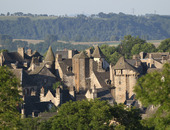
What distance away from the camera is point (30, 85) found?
96.4 metres

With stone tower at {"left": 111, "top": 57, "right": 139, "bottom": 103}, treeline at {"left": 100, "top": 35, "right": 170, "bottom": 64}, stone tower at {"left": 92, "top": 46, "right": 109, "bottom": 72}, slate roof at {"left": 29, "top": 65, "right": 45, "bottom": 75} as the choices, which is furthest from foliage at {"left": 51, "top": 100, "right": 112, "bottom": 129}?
treeline at {"left": 100, "top": 35, "right": 170, "bottom": 64}

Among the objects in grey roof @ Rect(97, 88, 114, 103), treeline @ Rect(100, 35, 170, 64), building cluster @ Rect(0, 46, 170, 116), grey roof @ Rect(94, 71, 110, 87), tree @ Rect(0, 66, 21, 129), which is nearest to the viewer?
tree @ Rect(0, 66, 21, 129)

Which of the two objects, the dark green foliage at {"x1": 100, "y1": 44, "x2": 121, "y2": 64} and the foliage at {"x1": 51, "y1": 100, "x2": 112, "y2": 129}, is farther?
the dark green foliage at {"x1": 100, "y1": 44, "x2": 121, "y2": 64}

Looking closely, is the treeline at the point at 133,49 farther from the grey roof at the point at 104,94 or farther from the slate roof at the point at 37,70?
the grey roof at the point at 104,94

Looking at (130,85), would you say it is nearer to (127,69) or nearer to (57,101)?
(127,69)

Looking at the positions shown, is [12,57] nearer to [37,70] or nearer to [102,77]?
[37,70]

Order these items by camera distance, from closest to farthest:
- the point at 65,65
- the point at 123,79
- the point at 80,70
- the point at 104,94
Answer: the point at 104,94 → the point at 123,79 → the point at 80,70 → the point at 65,65

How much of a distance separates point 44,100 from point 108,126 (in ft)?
111

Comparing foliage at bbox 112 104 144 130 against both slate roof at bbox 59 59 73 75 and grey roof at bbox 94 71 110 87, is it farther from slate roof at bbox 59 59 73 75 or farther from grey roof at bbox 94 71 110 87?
slate roof at bbox 59 59 73 75

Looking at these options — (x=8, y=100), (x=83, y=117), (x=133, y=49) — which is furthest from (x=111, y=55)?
(x=8, y=100)

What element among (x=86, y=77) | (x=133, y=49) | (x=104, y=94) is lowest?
(x=104, y=94)

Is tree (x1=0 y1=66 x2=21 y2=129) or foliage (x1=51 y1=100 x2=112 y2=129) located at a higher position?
tree (x1=0 y1=66 x2=21 y2=129)

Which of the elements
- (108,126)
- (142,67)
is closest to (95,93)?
(142,67)

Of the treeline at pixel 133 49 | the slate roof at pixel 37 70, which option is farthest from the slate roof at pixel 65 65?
the treeline at pixel 133 49
